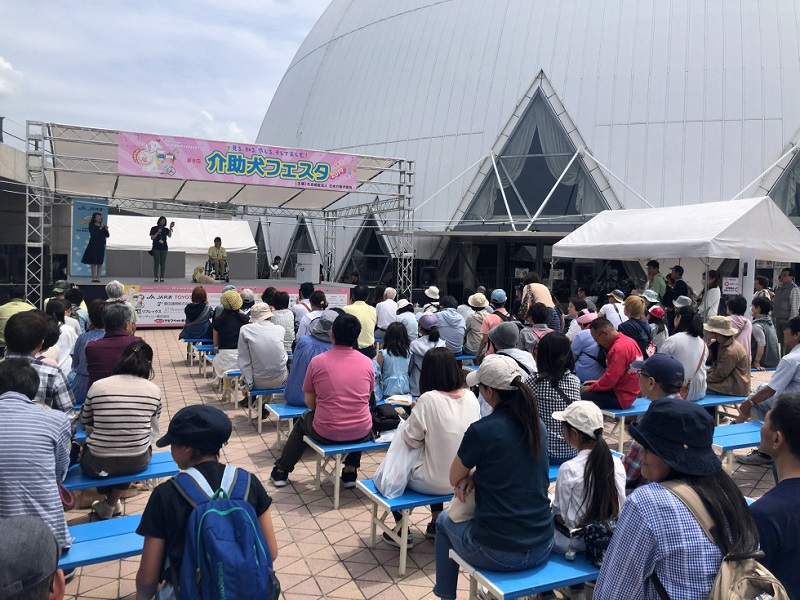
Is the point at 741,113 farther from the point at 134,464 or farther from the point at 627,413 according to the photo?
the point at 134,464

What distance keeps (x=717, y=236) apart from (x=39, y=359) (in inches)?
365

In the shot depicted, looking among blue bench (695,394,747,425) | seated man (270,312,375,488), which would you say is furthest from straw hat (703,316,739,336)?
seated man (270,312,375,488)

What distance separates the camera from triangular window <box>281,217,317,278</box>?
21755 mm

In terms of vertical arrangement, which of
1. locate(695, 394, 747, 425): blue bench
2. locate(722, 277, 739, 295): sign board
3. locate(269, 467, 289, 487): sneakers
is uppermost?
locate(722, 277, 739, 295): sign board

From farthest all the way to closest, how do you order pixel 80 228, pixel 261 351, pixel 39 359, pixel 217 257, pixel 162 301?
pixel 217 257 → pixel 80 228 → pixel 162 301 → pixel 261 351 → pixel 39 359

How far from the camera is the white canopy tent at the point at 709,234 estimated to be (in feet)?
30.6

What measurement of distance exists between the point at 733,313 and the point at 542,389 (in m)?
4.51

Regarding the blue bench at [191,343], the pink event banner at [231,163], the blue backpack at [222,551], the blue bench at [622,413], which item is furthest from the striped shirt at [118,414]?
the pink event banner at [231,163]

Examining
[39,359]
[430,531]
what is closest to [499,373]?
[430,531]

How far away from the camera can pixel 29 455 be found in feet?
8.85

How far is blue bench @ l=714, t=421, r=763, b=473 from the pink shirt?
9.53ft

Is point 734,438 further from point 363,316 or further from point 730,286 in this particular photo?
point 730,286

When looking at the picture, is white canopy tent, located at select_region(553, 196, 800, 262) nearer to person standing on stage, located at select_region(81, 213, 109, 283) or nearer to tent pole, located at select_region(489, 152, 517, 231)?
tent pole, located at select_region(489, 152, 517, 231)

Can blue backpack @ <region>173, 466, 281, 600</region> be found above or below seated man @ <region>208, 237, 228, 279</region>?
below
